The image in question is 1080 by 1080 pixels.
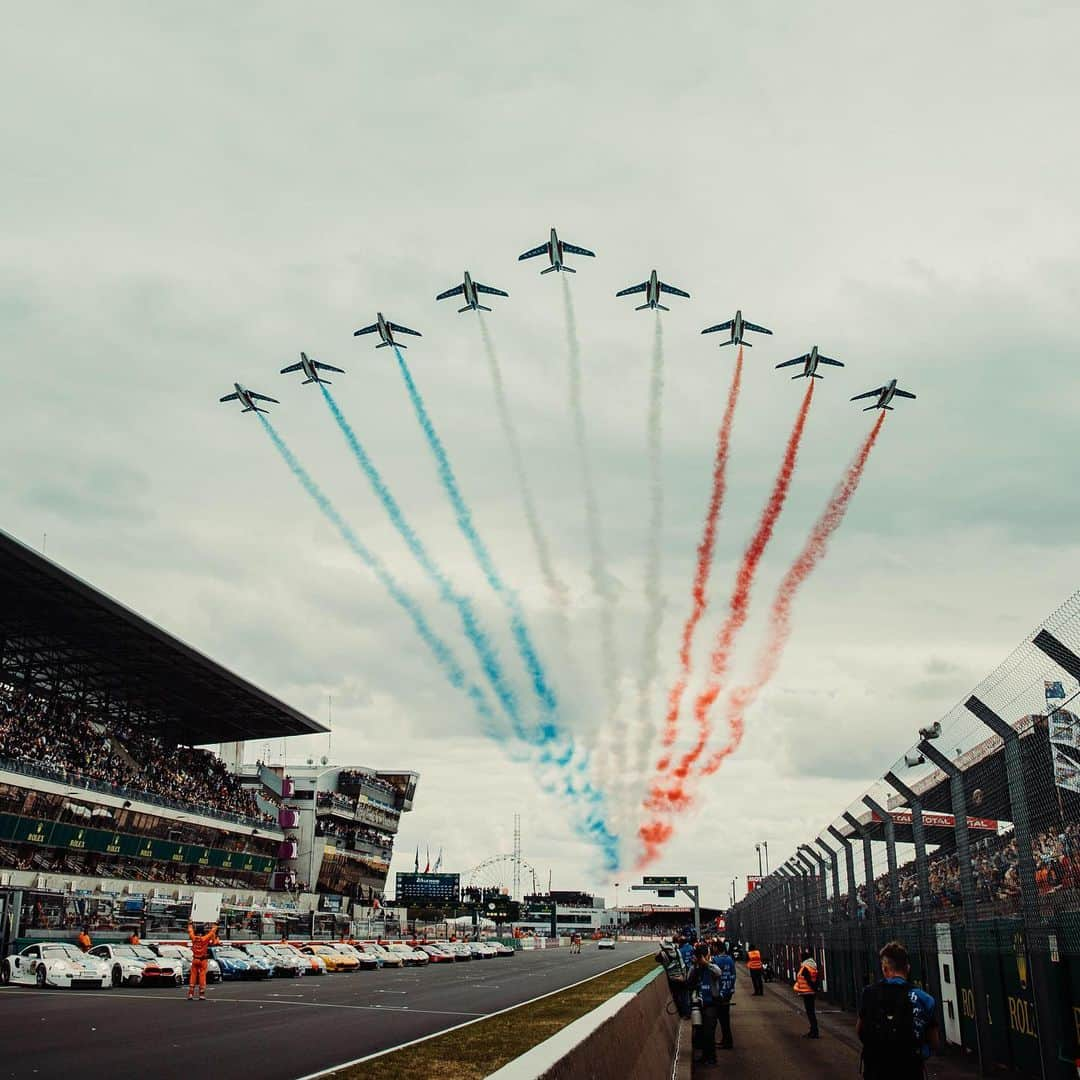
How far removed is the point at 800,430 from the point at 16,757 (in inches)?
1705

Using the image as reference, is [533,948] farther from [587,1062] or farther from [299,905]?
[587,1062]

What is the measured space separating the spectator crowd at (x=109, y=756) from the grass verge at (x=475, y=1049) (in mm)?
40883

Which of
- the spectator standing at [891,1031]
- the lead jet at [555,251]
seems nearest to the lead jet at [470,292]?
the lead jet at [555,251]

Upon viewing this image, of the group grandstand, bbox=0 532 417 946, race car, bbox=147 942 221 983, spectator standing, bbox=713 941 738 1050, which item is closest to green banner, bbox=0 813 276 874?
grandstand, bbox=0 532 417 946

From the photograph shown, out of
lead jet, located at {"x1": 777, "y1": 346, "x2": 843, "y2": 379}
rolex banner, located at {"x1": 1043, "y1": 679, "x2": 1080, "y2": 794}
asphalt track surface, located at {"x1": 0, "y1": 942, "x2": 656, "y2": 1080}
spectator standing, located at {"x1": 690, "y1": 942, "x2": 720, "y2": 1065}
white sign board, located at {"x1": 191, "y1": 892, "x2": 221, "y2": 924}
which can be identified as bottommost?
asphalt track surface, located at {"x1": 0, "y1": 942, "x2": 656, "y2": 1080}

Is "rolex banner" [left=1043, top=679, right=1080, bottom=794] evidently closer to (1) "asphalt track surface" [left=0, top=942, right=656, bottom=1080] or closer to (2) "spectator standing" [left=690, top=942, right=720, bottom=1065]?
(2) "spectator standing" [left=690, top=942, right=720, bottom=1065]

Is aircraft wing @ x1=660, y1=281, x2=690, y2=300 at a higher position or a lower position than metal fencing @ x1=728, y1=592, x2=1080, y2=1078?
higher

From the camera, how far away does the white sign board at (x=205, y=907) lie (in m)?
54.5

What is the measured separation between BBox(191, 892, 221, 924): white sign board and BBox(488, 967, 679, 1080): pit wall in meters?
45.3

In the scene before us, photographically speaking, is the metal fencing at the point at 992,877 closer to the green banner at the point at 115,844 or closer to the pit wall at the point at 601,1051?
the pit wall at the point at 601,1051

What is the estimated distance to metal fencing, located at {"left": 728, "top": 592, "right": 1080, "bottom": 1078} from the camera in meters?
11.3

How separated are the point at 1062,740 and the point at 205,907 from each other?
2025 inches

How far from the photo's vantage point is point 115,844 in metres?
67.9

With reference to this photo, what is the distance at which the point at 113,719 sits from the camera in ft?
283
